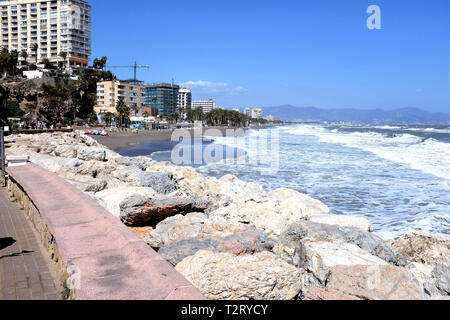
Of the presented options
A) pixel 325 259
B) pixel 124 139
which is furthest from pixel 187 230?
pixel 124 139

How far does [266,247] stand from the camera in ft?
15.1

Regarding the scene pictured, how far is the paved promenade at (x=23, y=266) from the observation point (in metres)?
3.27

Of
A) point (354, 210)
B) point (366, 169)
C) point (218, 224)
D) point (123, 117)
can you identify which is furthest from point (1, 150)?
point (123, 117)

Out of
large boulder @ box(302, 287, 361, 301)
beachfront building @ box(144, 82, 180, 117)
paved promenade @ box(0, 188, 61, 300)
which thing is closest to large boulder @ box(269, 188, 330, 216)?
large boulder @ box(302, 287, 361, 301)

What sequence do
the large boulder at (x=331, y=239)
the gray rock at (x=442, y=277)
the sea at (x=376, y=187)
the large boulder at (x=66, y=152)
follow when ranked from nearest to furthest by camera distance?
the gray rock at (x=442, y=277) → the large boulder at (x=331, y=239) → the sea at (x=376, y=187) → the large boulder at (x=66, y=152)

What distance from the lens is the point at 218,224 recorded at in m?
4.94

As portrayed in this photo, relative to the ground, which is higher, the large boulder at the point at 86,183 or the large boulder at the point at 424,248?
the large boulder at the point at 86,183

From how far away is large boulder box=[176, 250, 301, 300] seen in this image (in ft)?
10.7

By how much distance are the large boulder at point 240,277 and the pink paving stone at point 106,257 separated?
448 mm

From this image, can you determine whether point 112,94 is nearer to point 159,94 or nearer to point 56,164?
point 159,94

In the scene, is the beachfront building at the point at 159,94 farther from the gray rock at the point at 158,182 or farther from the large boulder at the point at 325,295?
the large boulder at the point at 325,295

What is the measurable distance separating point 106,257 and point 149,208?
2.35 metres

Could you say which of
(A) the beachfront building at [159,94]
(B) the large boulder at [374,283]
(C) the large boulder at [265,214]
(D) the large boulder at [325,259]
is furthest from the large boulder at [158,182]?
(A) the beachfront building at [159,94]

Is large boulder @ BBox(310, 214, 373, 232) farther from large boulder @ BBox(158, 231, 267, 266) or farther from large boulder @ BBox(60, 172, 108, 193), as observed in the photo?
large boulder @ BBox(60, 172, 108, 193)
